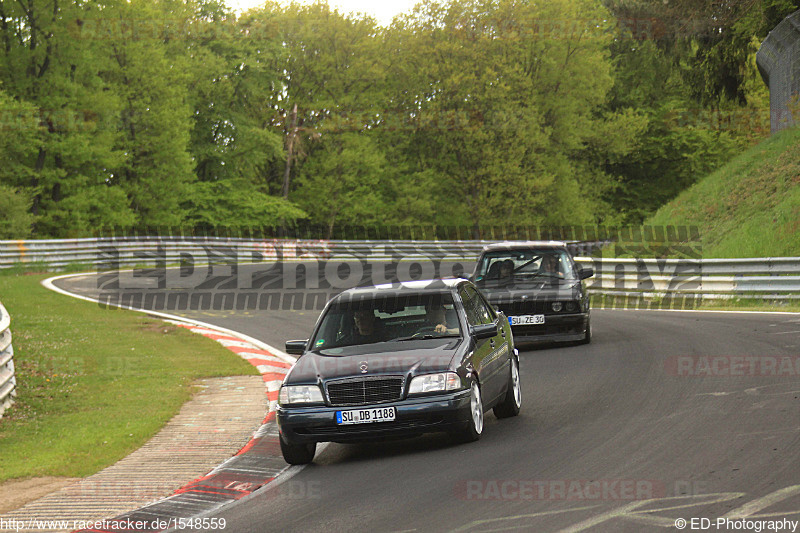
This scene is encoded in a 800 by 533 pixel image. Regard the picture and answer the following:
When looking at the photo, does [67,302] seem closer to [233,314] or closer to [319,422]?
[233,314]

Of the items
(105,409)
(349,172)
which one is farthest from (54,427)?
(349,172)

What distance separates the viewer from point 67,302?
23.4 meters

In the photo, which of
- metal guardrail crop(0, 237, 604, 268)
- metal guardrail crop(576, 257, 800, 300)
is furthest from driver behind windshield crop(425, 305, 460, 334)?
metal guardrail crop(0, 237, 604, 268)

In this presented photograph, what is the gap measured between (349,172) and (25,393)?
54.6 m

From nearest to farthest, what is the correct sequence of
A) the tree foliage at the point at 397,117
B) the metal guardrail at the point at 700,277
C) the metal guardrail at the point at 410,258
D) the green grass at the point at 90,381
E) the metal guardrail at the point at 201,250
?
the green grass at the point at 90,381 < the metal guardrail at the point at 700,277 < the metal guardrail at the point at 410,258 < the metal guardrail at the point at 201,250 < the tree foliage at the point at 397,117

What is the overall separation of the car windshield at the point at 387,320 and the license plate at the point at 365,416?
3.61 feet

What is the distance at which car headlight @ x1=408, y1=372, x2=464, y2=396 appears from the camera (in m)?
8.50

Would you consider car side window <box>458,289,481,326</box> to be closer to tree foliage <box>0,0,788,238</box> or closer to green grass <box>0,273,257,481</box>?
green grass <box>0,273,257,481</box>

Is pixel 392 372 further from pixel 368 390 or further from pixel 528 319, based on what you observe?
pixel 528 319

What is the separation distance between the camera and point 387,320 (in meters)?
9.72

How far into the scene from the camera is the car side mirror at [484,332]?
9.33 meters

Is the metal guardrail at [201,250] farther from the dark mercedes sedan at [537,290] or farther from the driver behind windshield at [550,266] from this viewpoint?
the driver behind windshield at [550,266]

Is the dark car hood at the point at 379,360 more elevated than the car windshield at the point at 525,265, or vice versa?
the car windshield at the point at 525,265

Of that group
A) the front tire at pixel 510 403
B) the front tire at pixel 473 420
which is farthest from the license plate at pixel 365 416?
the front tire at pixel 510 403
